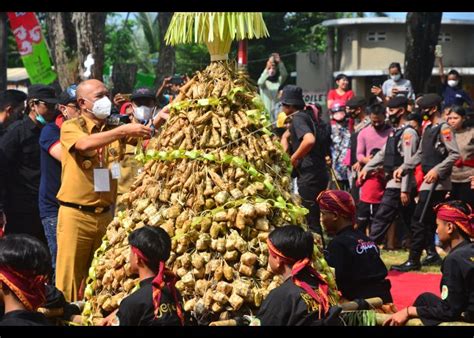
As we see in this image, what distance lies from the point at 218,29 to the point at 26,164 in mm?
2997

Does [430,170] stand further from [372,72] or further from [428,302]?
[372,72]

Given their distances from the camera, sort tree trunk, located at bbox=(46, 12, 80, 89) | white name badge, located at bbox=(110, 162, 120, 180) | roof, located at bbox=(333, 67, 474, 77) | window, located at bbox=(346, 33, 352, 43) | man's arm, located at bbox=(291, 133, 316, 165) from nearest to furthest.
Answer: white name badge, located at bbox=(110, 162, 120, 180)
man's arm, located at bbox=(291, 133, 316, 165)
tree trunk, located at bbox=(46, 12, 80, 89)
roof, located at bbox=(333, 67, 474, 77)
window, located at bbox=(346, 33, 352, 43)

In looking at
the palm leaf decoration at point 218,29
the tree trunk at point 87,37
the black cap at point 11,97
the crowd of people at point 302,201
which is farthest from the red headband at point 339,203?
the tree trunk at point 87,37

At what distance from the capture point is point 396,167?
37.4 feet

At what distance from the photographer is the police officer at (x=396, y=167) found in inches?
437

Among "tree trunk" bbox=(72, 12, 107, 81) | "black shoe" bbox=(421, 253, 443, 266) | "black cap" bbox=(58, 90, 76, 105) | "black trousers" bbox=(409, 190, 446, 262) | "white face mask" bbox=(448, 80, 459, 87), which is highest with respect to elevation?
"tree trunk" bbox=(72, 12, 107, 81)

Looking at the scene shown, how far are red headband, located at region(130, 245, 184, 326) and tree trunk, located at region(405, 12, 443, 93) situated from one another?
46.0 feet

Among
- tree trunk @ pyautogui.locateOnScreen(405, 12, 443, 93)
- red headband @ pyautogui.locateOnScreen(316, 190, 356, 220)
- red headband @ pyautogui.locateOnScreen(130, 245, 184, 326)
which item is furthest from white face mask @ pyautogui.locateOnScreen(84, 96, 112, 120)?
tree trunk @ pyautogui.locateOnScreen(405, 12, 443, 93)

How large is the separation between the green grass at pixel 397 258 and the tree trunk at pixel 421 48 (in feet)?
22.1

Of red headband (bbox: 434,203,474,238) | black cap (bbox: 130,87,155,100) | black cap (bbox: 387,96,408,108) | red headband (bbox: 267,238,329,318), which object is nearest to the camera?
red headband (bbox: 267,238,329,318)

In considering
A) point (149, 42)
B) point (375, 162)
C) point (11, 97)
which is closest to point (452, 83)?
point (375, 162)

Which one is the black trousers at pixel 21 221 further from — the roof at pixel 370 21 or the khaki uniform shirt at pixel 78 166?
the roof at pixel 370 21

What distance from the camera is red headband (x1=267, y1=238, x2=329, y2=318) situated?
4.98 meters

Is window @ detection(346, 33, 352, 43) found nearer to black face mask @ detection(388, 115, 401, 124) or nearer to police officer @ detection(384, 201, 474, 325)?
black face mask @ detection(388, 115, 401, 124)
